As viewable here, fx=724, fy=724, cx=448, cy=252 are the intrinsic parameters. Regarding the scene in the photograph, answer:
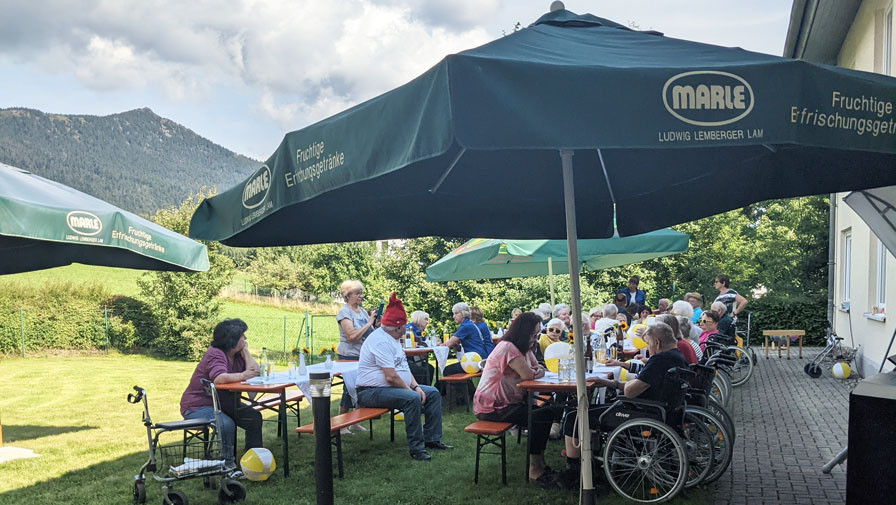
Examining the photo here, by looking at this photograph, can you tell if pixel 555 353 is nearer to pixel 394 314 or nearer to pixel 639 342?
pixel 394 314

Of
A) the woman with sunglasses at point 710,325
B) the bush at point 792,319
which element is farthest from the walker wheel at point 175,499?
the bush at point 792,319

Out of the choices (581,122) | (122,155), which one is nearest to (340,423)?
(581,122)

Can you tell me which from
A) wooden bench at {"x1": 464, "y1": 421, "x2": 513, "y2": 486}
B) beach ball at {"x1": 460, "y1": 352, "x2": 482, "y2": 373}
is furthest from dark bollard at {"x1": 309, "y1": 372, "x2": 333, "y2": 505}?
beach ball at {"x1": 460, "y1": 352, "x2": 482, "y2": 373}

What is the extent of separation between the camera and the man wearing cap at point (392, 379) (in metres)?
6.86

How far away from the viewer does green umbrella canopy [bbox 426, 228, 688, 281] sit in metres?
9.58

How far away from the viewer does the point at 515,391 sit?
6.12m

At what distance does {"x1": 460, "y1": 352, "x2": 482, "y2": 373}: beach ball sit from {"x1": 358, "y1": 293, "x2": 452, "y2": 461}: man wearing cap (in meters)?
2.15

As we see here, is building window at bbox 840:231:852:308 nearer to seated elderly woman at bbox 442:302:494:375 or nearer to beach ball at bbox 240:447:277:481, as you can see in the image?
seated elderly woman at bbox 442:302:494:375

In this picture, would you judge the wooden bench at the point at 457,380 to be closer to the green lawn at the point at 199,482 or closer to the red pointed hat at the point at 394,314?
the green lawn at the point at 199,482

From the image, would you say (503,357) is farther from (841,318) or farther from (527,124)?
(841,318)

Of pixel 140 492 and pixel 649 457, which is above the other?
pixel 649 457

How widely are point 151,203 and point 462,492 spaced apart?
417ft

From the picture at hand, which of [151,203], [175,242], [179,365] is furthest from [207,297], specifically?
[151,203]

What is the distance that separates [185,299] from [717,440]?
16.7 m
